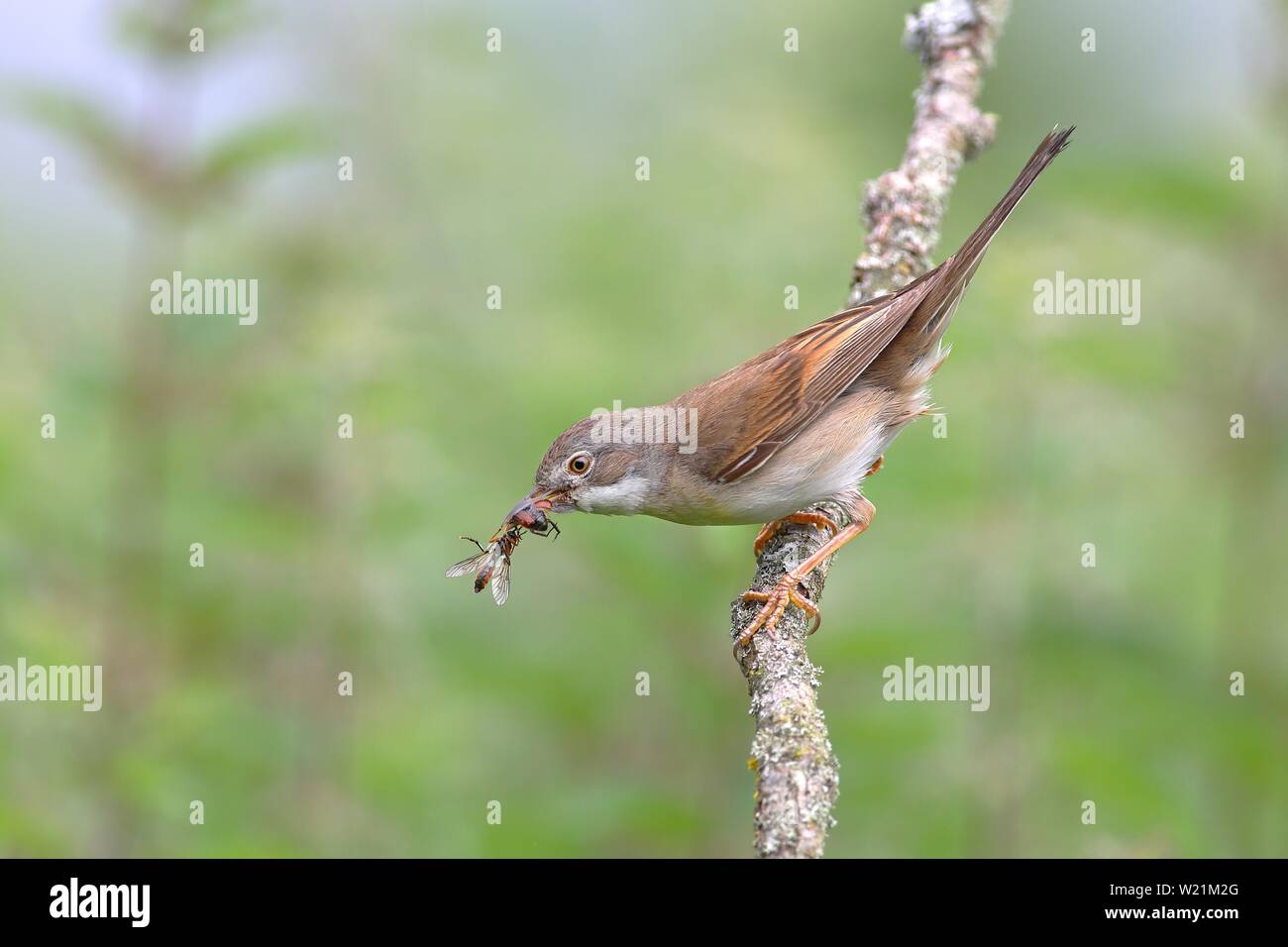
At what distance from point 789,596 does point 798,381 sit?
1.30 m

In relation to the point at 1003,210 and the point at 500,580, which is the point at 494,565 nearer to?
the point at 500,580

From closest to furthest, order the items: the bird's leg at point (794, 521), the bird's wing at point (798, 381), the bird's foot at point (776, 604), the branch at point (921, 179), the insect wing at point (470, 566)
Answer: the bird's foot at point (776, 604) < the insect wing at point (470, 566) < the branch at point (921, 179) < the bird's wing at point (798, 381) < the bird's leg at point (794, 521)

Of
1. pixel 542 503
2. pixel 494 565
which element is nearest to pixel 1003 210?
pixel 542 503

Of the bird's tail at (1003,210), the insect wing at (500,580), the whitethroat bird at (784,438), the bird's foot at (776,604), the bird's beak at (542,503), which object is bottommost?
the bird's foot at (776,604)

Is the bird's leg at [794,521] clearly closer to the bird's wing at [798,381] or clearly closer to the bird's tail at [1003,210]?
the bird's wing at [798,381]

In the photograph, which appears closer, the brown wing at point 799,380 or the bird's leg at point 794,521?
the brown wing at point 799,380

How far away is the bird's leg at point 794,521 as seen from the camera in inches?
225

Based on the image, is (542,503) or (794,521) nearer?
(542,503)

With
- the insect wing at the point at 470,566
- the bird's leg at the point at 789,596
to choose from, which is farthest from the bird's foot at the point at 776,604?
the insect wing at the point at 470,566

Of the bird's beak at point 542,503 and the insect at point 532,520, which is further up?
the bird's beak at point 542,503

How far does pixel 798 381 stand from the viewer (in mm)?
5547

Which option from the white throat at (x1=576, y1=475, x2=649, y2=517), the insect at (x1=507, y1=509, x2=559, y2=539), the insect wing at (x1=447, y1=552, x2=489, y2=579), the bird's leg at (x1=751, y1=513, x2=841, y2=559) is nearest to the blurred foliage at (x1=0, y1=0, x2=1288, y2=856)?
the bird's leg at (x1=751, y1=513, x2=841, y2=559)

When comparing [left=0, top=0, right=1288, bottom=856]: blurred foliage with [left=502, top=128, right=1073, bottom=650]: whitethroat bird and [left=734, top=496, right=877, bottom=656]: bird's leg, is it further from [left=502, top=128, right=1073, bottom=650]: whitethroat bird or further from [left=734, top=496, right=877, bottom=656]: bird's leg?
[left=734, top=496, right=877, bottom=656]: bird's leg
